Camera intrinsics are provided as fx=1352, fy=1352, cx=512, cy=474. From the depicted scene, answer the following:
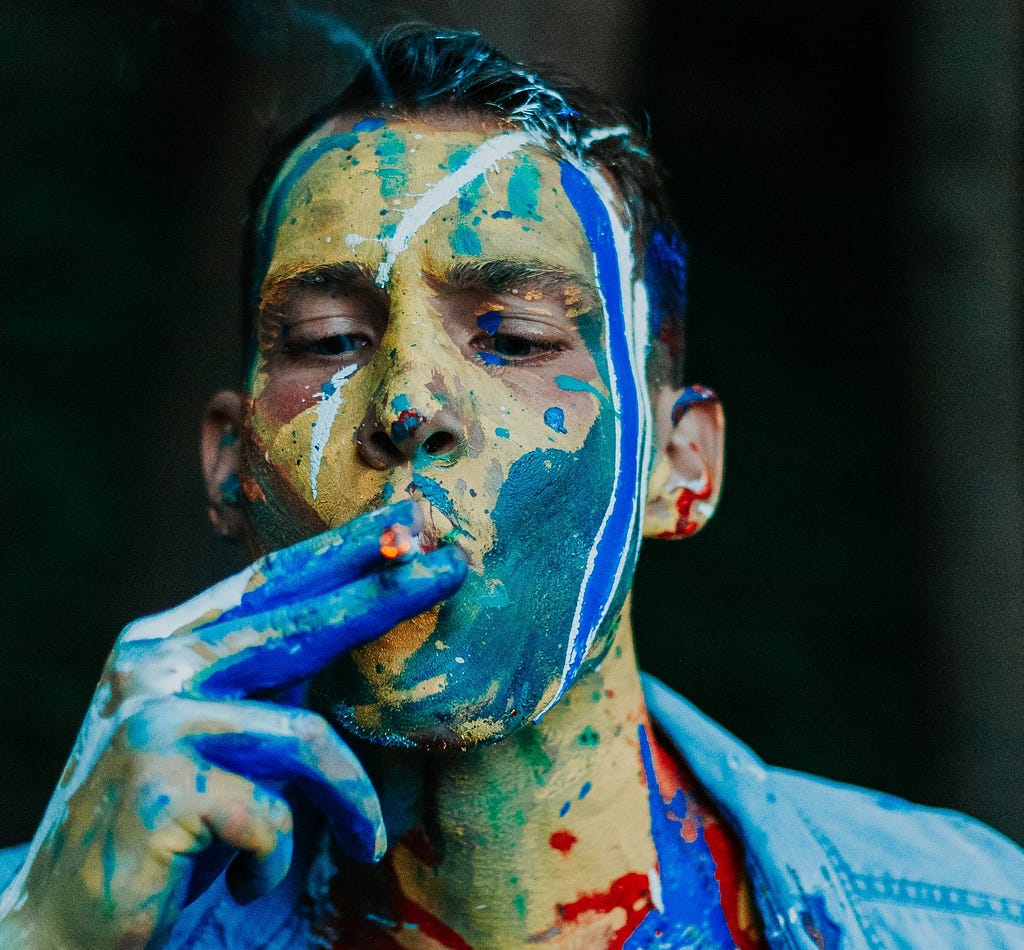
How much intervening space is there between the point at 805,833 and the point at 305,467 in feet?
2.92

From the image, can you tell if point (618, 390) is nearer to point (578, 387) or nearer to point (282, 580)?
point (578, 387)

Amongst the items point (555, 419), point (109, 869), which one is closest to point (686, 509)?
point (555, 419)

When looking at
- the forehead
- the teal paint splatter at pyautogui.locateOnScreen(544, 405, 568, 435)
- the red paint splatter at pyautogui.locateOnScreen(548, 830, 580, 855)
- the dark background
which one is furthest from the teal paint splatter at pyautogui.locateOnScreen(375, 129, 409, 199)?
the dark background

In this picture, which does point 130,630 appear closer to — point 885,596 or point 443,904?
point 443,904

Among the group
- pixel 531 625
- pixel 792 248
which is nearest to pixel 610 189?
pixel 531 625

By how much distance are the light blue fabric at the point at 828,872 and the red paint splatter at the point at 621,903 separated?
170 millimetres

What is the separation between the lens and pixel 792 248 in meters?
3.34

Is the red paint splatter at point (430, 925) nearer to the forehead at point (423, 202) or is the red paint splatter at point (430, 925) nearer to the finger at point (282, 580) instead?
the finger at point (282, 580)

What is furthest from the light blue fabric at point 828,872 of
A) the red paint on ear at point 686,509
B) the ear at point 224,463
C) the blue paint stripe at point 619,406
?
the ear at point 224,463

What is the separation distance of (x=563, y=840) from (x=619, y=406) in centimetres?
58

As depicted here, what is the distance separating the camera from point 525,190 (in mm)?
1785

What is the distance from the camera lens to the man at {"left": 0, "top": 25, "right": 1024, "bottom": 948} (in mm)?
1347

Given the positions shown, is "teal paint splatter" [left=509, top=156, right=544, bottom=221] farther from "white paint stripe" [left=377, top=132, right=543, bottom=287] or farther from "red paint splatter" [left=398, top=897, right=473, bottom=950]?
"red paint splatter" [left=398, top=897, right=473, bottom=950]

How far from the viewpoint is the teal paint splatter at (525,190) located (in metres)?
1.77
